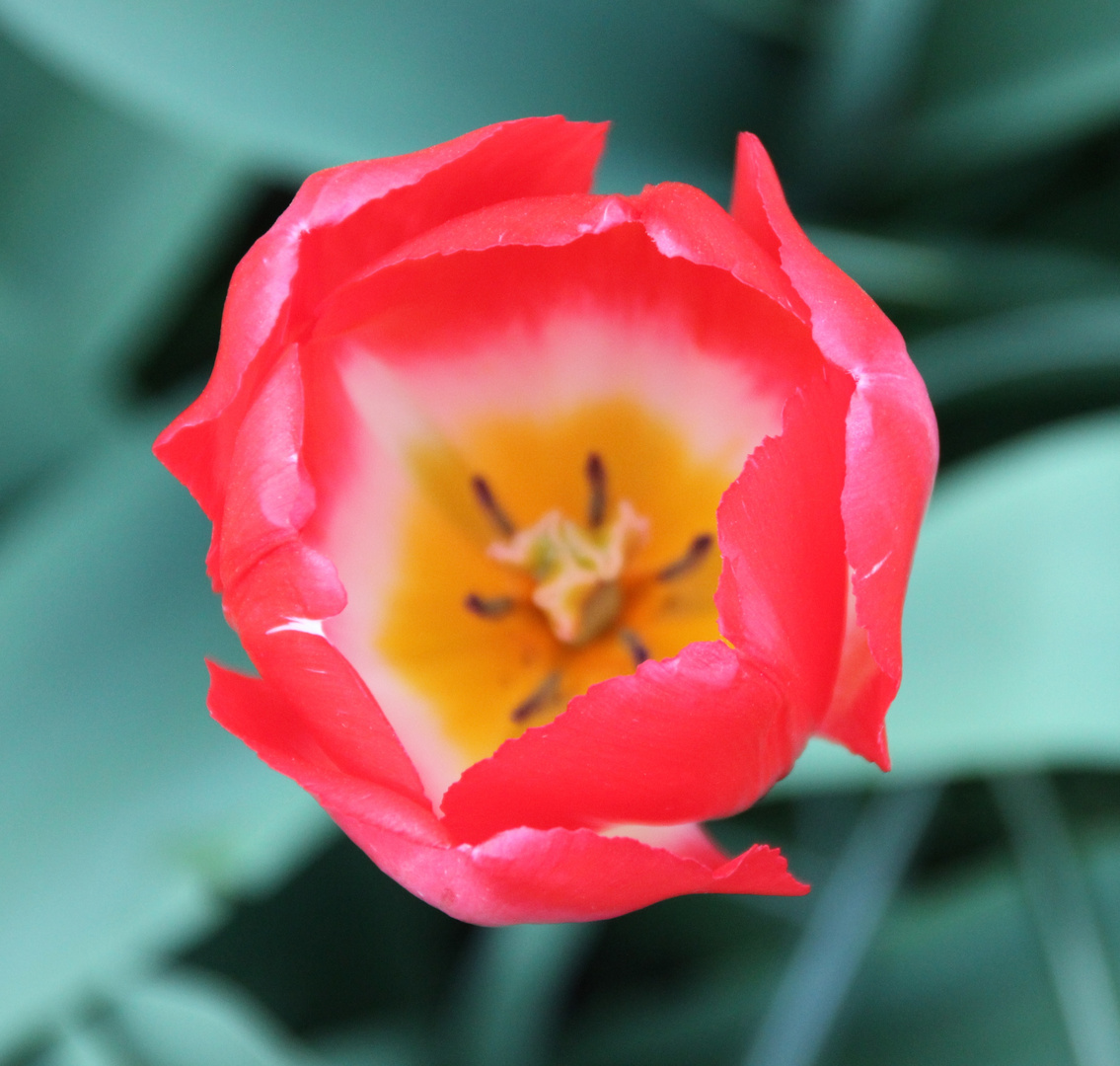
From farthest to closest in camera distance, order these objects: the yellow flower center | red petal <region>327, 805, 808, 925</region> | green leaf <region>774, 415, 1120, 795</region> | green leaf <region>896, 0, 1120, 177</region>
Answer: green leaf <region>896, 0, 1120, 177</region> → the yellow flower center → green leaf <region>774, 415, 1120, 795</region> → red petal <region>327, 805, 808, 925</region>

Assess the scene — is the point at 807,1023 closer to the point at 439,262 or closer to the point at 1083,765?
the point at 1083,765

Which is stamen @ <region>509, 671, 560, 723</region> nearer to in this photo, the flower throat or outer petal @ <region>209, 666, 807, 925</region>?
the flower throat

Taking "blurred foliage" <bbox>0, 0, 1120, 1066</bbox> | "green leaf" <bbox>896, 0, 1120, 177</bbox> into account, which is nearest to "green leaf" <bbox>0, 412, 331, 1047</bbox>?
"blurred foliage" <bbox>0, 0, 1120, 1066</bbox>

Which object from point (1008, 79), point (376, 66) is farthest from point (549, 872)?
point (1008, 79)

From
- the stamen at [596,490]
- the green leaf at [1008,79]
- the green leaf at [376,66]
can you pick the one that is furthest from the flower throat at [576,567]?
the green leaf at [1008,79]

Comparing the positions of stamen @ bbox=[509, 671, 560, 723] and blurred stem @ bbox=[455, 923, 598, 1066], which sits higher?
stamen @ bbox=[509, 671, 560, 723]

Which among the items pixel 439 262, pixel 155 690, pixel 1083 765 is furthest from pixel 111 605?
pixel 1083 765

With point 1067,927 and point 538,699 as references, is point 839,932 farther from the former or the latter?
point 538,699
